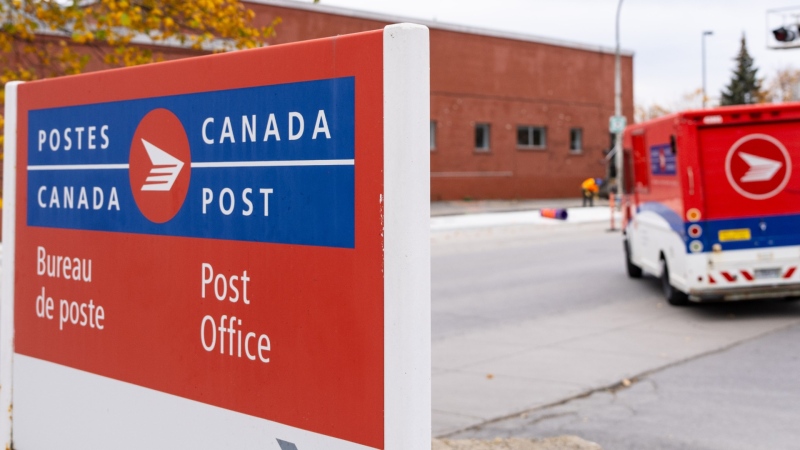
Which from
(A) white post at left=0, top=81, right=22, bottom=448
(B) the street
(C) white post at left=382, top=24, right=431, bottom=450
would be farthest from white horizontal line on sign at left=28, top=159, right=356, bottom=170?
(B) the street

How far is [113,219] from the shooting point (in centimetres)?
319

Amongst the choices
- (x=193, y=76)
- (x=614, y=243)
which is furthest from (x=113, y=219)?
(x=614, y=243)

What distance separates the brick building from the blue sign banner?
25890mm

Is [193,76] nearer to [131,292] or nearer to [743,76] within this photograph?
[131,292]

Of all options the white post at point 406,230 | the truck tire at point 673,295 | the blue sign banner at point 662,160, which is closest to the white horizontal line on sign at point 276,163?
the white post at point 406,230

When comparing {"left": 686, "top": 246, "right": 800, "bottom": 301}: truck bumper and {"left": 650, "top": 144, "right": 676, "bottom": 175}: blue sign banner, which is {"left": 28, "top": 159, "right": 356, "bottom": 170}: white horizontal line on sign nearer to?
{"left": 686, "top": 246, "right": 800, "bottom": 301}: truck bumper

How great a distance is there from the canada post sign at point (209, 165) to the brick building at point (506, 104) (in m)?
35.1

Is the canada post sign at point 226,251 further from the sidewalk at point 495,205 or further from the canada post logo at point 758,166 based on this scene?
the sidewalk at point 495,205

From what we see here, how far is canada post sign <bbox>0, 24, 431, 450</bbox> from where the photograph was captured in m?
2.40

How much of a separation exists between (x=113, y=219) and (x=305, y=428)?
1035 mm

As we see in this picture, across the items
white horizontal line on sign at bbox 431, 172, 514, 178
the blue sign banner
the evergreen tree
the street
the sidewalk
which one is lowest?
the street

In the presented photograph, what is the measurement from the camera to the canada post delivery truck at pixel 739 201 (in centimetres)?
1211

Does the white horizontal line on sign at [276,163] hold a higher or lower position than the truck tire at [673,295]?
higher

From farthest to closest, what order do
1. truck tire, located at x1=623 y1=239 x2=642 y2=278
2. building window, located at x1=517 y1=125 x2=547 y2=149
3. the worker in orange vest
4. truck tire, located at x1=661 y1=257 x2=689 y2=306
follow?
building window, located at x1=517 y1=125 x2=547 y2=149
the worker in orange vest
truck tire, located at x1=623 y1=239 x2=642 y2=278
truck tire, located at x1=661 y1=257 x2=689 y2=306
